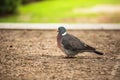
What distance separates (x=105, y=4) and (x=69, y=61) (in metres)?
12.0

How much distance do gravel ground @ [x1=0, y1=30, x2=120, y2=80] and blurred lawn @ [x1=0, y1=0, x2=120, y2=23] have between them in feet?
19.0

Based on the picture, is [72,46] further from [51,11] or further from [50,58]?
[51,11]

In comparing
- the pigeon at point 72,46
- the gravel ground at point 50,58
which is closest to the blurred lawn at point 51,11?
the gravel ground at point 50,58

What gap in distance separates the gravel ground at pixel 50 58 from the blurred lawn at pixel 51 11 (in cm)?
580

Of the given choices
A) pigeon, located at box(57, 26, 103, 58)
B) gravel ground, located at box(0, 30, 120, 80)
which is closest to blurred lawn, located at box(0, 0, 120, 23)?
gravel ground, located at box(0, 30, 120, 80)

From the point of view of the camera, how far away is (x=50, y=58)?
8.29 metres

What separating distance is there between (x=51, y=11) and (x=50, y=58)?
10.1 m

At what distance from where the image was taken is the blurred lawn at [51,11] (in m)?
16.7

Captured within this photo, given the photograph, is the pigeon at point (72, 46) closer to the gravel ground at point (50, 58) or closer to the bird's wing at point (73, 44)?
the bird's wing at point (73, 44)

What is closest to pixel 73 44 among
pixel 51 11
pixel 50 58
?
pixel 50 58

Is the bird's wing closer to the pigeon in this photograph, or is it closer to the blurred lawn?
the pigeon

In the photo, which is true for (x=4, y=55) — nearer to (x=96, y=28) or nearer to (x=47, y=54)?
(x=47, y=54)

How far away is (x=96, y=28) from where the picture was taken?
11.1 m

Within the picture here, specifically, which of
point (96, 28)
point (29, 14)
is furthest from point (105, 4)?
point (96, 28)
